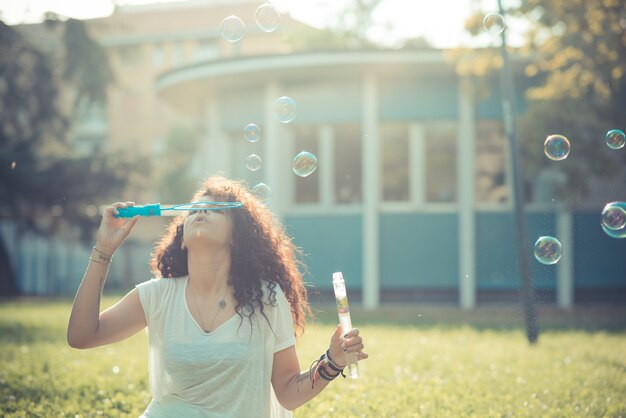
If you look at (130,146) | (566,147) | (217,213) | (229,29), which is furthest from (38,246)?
(217,213)

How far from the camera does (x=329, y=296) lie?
45.8 ft

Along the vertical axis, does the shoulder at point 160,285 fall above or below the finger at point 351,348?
above

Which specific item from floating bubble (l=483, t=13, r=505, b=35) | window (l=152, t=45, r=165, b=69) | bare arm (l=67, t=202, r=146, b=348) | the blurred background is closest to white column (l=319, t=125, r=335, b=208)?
the blurred background

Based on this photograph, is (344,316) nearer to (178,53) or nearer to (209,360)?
(209,360)

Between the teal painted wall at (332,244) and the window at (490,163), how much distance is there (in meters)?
2.26

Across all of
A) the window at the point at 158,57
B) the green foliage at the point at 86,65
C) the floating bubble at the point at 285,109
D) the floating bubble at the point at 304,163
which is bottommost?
the floating bubble at the point at 304,163

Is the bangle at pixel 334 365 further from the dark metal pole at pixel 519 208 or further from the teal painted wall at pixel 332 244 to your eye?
the teal painted wall at pixel 332 244

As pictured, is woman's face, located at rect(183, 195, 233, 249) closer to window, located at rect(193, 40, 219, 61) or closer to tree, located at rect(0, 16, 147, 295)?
tree, located at rect(0, 16, 147, 295)

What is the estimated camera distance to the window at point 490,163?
1323 cm

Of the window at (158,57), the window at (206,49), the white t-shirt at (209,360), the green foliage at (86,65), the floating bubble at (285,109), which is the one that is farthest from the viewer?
the window at (158,57)

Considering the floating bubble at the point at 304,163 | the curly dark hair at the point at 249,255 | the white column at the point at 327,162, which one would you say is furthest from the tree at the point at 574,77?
the curly dark hair at the point at 249,255

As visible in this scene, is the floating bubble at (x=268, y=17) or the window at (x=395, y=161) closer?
the floating bubble at (x=268, y=17)

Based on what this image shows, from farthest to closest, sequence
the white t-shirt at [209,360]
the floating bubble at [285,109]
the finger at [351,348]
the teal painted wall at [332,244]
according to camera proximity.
Result: the teal painted wall at [332,244] → the floating bubble at [285,109] → the white t-shirt at [209,360] → the finger at [351,348]

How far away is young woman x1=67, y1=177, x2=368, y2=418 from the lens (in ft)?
10.0
